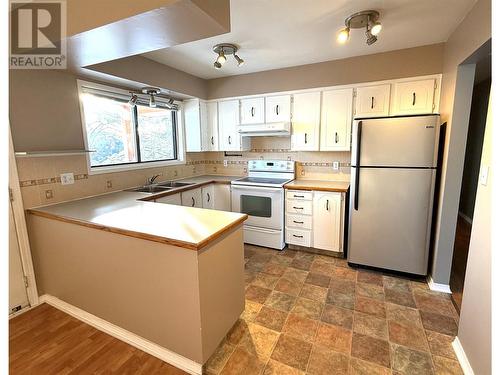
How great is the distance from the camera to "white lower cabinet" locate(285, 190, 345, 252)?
2.99 meters

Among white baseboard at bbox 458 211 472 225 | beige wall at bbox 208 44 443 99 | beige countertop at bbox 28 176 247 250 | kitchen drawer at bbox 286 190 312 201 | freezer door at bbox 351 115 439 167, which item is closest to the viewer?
beige countertop at bbox 28 176 247 250

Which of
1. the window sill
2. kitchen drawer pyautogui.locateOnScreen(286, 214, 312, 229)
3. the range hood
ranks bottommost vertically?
kitchen drawer pyautogui.locateOnScreen(286, 214, 312, 229)

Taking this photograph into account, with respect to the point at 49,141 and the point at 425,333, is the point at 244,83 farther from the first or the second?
the point at 425,333

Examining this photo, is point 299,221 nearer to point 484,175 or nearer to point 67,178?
point 484,175

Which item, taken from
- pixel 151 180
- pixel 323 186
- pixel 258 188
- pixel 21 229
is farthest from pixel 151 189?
pixel 323 186

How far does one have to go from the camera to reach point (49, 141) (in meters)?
2.22

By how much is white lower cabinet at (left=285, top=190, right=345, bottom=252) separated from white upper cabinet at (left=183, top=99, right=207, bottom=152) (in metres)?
1.72

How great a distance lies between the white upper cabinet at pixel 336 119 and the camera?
10.1 ft

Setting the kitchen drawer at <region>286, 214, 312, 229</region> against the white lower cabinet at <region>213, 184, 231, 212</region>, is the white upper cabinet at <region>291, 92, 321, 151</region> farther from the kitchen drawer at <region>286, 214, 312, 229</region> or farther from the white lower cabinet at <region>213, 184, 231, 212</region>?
the white lower cabinet at <region>213, 184, 231, 212</region>

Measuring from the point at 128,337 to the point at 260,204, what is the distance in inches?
82.6

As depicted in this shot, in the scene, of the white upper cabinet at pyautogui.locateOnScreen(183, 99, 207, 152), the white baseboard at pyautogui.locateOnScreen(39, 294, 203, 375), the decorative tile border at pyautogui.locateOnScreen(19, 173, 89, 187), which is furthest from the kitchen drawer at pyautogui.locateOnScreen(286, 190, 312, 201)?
the decorative tile border at pyautogui.locateOnScreen(19, 173, 89, 187)

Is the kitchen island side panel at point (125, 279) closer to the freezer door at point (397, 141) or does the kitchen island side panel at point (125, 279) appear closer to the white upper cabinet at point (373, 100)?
the freezer door at point (397, 141)

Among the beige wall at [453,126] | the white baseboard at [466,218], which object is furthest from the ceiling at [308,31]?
the white baseboard at [466,218]

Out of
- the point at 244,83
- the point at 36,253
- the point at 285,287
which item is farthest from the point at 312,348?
the point at 244,83
